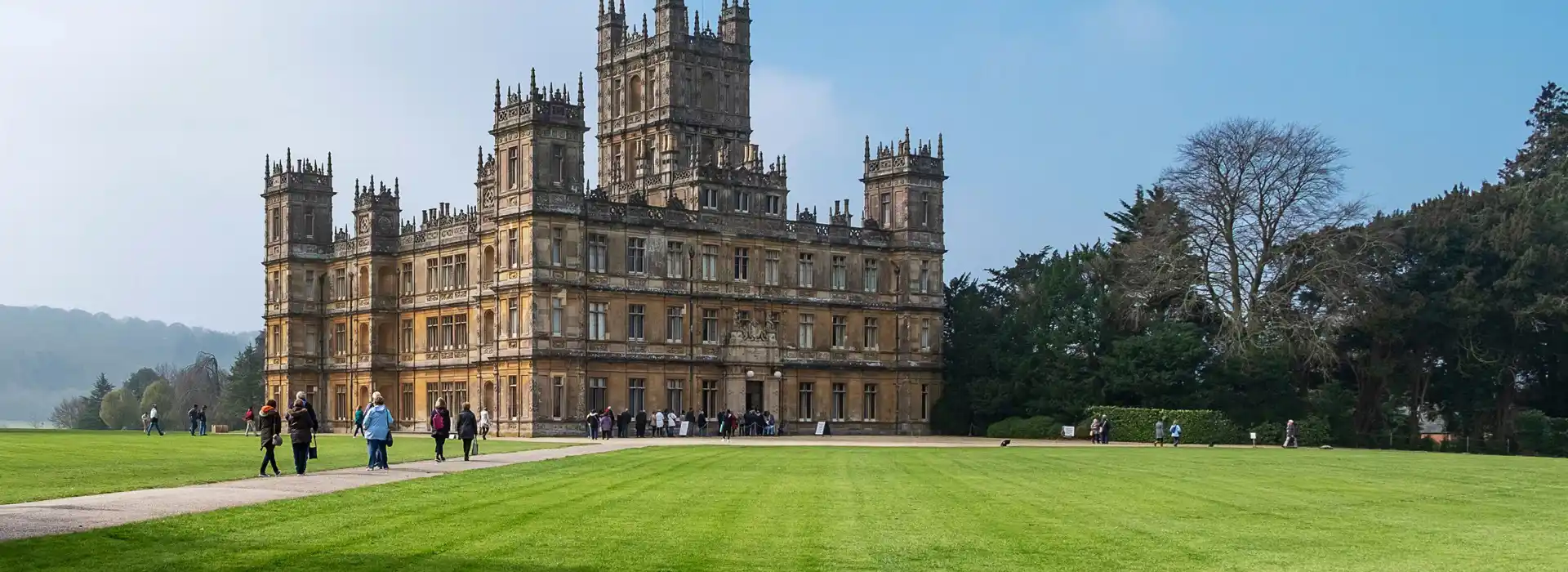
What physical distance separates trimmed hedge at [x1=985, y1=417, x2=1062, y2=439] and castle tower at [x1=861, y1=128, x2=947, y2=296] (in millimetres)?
8262

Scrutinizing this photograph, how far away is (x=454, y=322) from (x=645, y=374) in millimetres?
9587

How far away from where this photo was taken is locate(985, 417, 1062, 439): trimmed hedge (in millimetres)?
74812

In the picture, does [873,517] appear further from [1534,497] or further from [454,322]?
[454,322]

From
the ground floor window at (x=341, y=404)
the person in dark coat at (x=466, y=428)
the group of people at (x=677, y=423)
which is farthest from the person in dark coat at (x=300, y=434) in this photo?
the ground floor window at (x=341, y=404)

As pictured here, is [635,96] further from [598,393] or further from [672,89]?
[598,393]

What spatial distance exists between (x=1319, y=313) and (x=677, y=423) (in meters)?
25.4

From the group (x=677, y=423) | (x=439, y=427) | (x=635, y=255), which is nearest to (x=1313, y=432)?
(x=677, y=423)

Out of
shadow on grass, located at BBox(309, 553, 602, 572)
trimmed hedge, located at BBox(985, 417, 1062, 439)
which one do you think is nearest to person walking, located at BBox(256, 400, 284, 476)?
shadow on grass, located at BBox(309, 553, 602, 572)

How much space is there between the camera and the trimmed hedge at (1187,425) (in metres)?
69.6

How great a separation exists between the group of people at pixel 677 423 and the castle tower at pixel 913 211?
985 centimetres

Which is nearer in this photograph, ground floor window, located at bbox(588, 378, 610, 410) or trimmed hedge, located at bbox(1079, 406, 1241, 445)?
trimmed hedge, located at bbox(1079, 406, 1241, 445)

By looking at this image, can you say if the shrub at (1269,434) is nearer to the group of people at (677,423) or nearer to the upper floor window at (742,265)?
the group of people at (677,423)

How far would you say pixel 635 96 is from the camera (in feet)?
283

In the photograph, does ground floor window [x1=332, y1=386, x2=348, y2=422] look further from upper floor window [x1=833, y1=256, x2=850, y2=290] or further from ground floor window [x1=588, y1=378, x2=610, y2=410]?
upper floor window [x1=833, y1=256, x2=850, y2=290]
